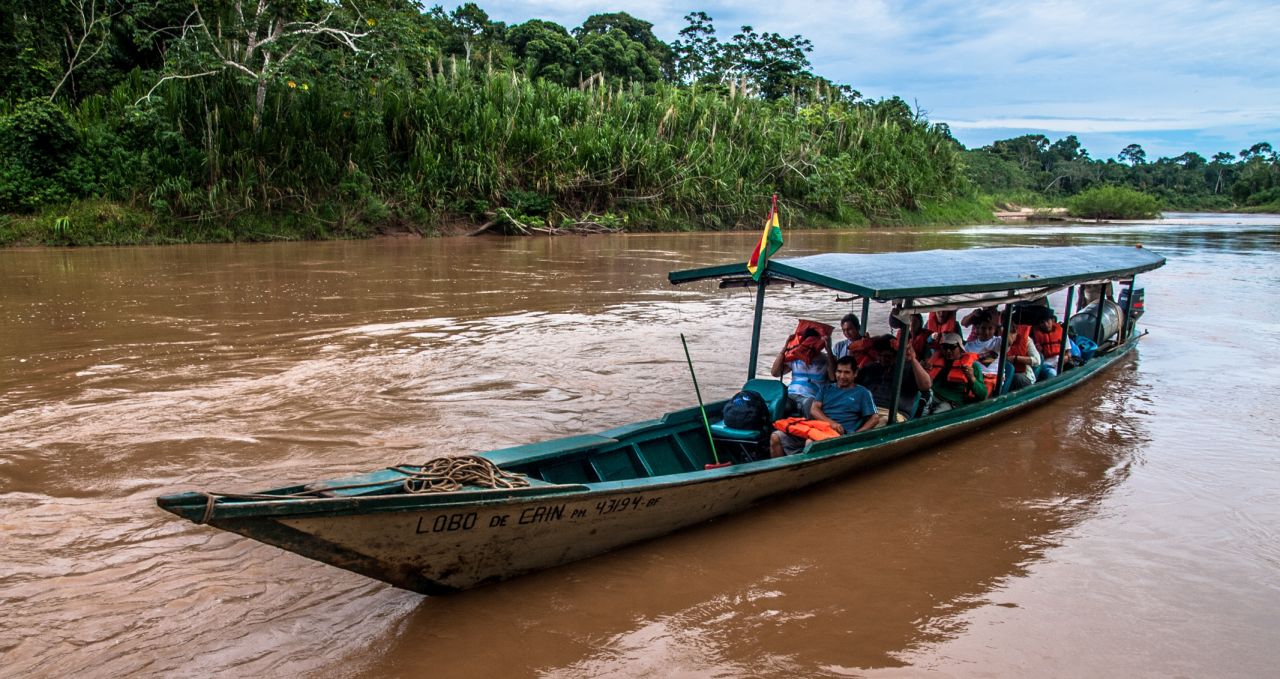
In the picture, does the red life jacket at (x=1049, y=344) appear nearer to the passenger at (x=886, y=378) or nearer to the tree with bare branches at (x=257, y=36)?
the passenger at (x=886, y=378)

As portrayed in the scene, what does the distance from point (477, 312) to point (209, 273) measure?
5468mm

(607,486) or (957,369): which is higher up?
(957,369)

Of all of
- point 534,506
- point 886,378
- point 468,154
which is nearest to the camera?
point 534,506

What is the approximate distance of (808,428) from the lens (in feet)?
17.2

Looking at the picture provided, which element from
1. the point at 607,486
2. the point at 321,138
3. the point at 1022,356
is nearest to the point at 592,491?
the point at 607,486

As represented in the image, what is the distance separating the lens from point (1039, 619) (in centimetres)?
400

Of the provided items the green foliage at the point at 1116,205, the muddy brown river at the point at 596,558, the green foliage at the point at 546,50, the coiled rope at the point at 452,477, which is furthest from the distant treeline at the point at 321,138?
the green foliage at the point at 1116,205

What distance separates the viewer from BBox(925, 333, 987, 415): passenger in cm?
647

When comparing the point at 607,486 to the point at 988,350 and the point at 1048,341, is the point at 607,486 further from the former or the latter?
the point at 1048,341

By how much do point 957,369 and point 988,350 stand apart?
0.71 meters

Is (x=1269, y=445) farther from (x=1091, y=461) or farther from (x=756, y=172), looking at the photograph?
(x=756, y=172)

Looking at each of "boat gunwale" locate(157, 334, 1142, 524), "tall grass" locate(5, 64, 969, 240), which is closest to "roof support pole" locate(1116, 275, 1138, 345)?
"boat gunwale" locate(157, 334, 1142, 524)

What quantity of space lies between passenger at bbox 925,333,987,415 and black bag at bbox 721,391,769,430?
1.60 metres

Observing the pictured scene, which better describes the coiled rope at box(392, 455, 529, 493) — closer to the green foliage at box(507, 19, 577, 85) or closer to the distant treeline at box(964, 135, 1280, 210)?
the green foliage at box(507, 19, 577, 85)
